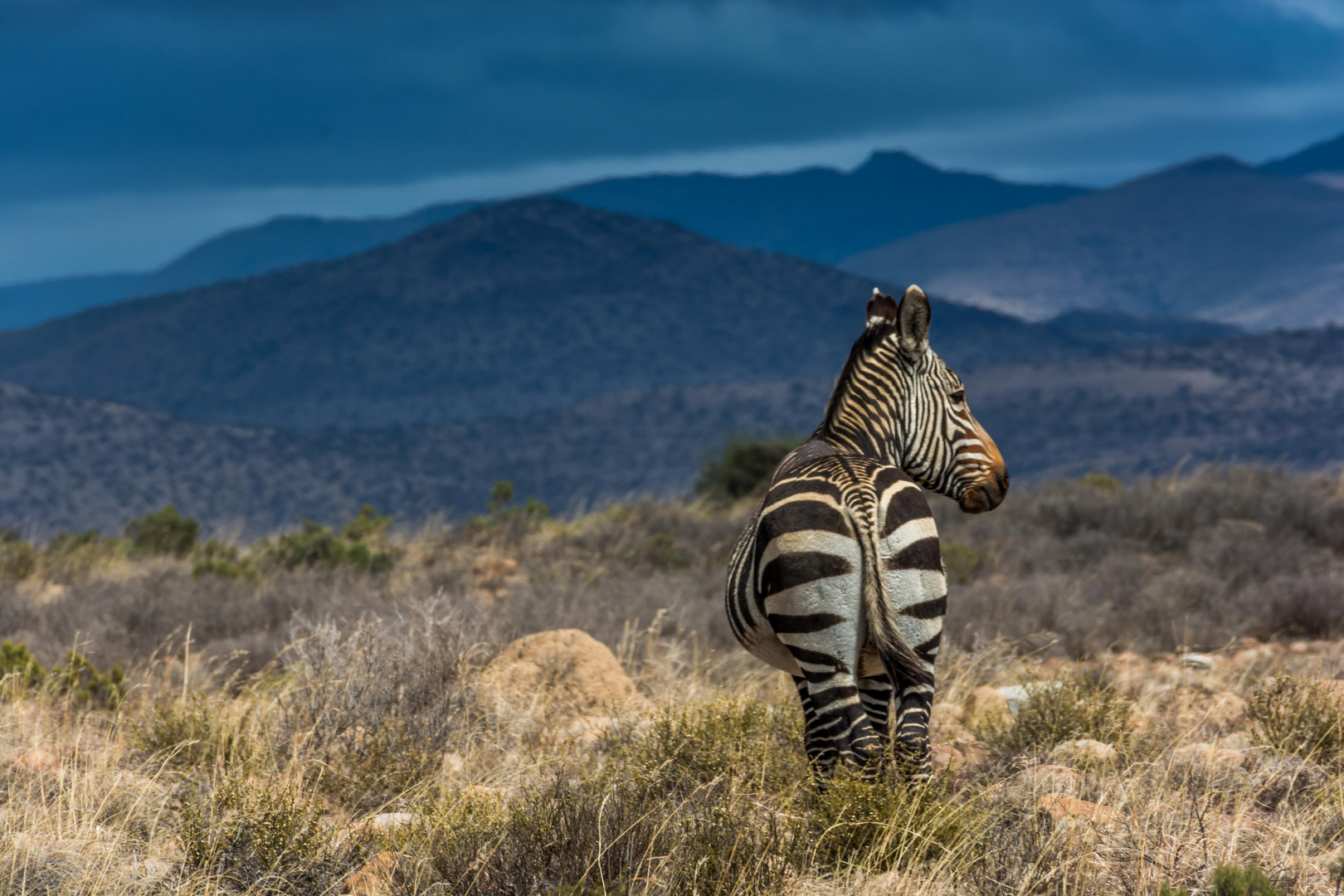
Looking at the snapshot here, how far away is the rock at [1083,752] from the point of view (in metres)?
5.05

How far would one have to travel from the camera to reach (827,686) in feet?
12.4

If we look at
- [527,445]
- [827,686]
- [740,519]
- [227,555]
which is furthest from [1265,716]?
[527,445]

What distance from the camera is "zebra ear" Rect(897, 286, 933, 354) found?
4.16 m

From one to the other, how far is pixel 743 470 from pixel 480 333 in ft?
466

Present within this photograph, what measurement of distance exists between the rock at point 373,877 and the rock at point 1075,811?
2544 millimetres

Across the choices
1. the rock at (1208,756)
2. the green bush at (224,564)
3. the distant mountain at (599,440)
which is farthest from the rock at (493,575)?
the distant mountain at (599,440)

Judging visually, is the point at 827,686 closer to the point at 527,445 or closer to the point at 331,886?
the point at 331,886

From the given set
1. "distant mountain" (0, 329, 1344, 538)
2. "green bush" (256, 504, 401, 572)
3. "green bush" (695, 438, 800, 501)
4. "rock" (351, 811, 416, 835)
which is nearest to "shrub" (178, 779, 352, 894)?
"rock" (351, 811, 416, 835)

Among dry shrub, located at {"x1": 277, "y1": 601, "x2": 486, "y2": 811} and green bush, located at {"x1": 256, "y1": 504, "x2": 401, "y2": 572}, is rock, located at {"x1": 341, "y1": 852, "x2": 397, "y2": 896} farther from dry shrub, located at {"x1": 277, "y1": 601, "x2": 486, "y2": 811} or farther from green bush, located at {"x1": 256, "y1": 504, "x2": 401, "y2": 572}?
green bush, located at {"x1": 256, "y1": 504, "x2": 401, "y2": 572}

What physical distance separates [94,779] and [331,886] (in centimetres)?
175

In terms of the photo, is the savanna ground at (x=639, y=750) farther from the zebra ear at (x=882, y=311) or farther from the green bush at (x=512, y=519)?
the green bush at (x=512, y=519)

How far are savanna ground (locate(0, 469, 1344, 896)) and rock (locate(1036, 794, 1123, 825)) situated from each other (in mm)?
16

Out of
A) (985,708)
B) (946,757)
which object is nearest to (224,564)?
(985,708)

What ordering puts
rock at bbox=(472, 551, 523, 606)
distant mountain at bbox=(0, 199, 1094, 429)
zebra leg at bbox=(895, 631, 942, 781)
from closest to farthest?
1. zebra leg at bbox=(895, 631, 942, 781)
2. rock at bbox=(472, 551, 523, 606)
3. distant mountain at bbox=(0, 199, 1094, 429)
